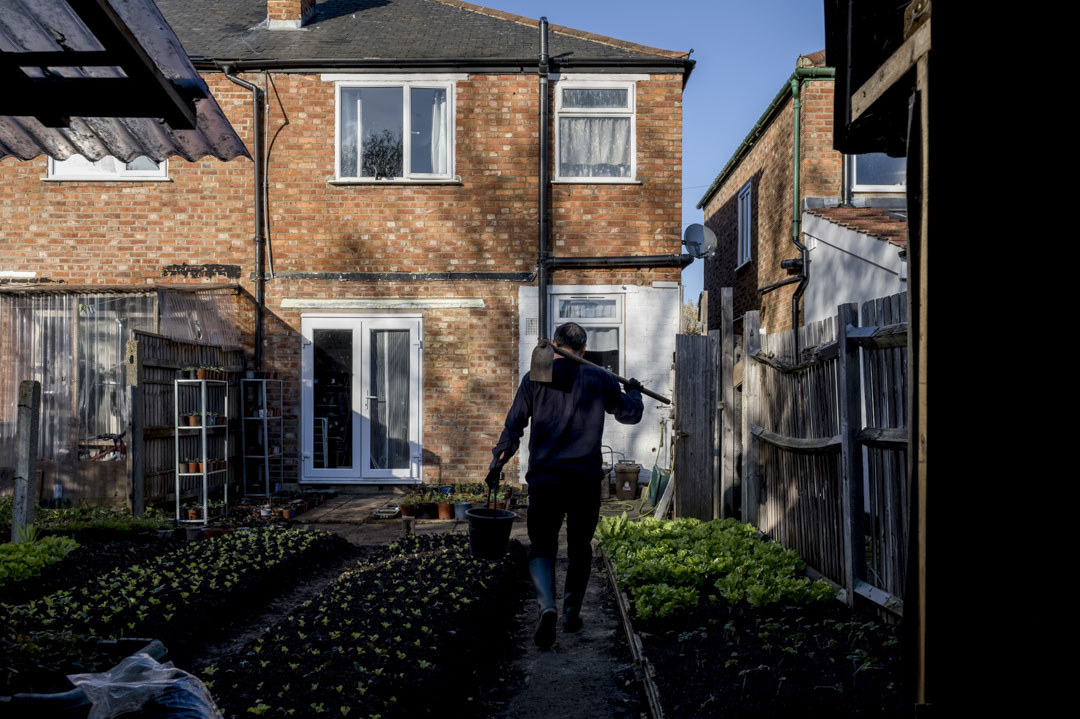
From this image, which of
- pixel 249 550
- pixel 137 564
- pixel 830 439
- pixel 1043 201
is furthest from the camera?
pixel 249 550

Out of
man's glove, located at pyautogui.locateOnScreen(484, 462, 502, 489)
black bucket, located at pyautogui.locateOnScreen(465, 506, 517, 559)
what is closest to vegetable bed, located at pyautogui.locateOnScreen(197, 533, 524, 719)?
black bucket, located at pyautogui.locateOnScreen(465, 506, 517, 559)

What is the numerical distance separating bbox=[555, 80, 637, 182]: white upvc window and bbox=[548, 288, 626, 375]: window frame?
1.80 m

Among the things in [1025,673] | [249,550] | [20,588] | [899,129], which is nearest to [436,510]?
[249,550]

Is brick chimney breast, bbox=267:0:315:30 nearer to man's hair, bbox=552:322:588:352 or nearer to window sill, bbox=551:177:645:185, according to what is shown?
window sill, bbox=551:177:645:185

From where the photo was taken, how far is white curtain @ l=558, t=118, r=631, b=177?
544 inches

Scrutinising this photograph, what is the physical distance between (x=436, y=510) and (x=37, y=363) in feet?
19.2

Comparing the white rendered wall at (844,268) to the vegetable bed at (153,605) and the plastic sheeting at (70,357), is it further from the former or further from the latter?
the plastic sheeting at (70,357)

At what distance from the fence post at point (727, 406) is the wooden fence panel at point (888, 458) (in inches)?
138

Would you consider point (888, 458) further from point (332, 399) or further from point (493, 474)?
point (332, 399)

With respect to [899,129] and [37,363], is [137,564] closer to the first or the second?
[37,363]

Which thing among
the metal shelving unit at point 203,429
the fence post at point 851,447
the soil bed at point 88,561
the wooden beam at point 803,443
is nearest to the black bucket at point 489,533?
the wooden beam at point 803,443

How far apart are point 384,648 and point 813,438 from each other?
3.13 metres

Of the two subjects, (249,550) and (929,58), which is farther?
(249,550)

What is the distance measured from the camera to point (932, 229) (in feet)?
6.04
